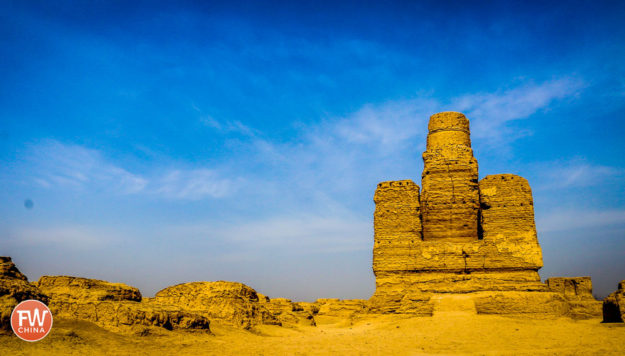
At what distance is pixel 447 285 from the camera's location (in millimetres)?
21375

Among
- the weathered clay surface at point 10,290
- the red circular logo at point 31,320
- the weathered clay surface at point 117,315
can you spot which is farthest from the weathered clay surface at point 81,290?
the red circular logo at point 31,320

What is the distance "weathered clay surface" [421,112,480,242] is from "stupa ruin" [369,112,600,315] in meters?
0.05

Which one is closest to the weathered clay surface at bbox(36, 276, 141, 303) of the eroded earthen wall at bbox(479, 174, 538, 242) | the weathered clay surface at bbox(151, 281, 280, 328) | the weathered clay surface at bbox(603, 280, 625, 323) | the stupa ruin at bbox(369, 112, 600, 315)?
the weathered clay surface at bbox(151, 281, 280, 328)

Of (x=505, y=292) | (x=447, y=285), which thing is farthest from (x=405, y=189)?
(x=505, y=292)

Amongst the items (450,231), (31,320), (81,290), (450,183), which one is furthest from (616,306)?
(31,320)

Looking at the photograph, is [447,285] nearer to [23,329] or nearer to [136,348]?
[136,348]

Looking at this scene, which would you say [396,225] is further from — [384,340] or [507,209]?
[384,340]

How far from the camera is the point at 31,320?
1017 cm

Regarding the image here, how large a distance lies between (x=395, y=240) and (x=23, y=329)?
1707 cm

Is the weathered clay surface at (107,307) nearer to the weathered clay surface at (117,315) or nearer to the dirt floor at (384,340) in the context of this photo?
the weathered clay surface at (117,315)

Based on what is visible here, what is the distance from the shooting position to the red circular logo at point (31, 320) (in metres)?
9.69

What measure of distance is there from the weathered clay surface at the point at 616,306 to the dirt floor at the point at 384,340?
0.82 meters

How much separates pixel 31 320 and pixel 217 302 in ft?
25.3

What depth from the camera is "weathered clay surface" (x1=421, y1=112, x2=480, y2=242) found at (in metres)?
23.3
